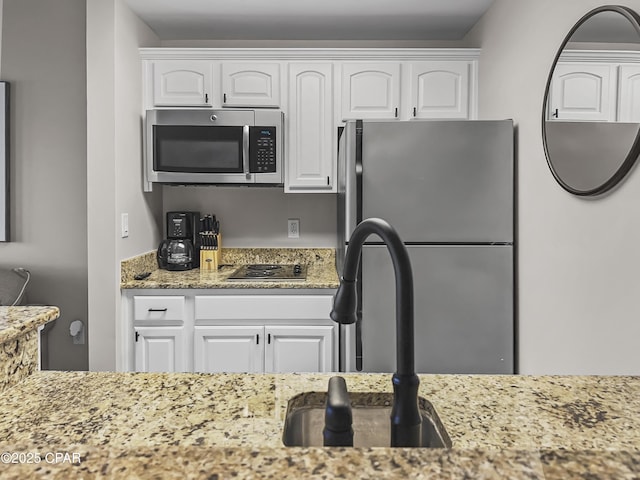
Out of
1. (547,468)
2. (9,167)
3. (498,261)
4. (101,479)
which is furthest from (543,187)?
(9,167)

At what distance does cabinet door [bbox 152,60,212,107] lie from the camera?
9.65 ft

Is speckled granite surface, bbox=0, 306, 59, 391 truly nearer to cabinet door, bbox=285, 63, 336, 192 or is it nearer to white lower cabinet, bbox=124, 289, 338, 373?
white lower cabinet, bbox=124, 289, 338, 373

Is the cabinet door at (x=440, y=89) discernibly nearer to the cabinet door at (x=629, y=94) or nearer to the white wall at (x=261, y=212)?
the white wall at (x=261, y=212)

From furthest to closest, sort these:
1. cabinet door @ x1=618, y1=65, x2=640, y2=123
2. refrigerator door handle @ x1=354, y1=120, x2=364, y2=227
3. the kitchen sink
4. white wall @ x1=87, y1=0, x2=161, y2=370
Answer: white wall @ x1=87, y1=0, x2=161, y2=370, refrigerator door handle @ x1=354, y1=120, x2=364, y2=227, cabinet door @ x1=618, y1=65, x2=640, y2=123, the kitchen sink

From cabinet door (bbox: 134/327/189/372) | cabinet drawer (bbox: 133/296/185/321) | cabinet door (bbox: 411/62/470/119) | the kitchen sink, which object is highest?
cabinet door (bbox: 411/62/470/119)

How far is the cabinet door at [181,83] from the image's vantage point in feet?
9.65

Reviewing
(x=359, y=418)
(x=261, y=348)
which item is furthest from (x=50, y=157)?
(x=359, y=418)

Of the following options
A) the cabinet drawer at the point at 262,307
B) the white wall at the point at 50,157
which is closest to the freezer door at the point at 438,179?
the cabinet drawer at the point at 262,307

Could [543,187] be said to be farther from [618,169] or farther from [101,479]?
[101,479]

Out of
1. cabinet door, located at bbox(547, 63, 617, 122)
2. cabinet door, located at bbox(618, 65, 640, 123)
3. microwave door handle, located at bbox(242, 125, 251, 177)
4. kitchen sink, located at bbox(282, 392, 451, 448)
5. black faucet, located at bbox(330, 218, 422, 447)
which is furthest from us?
microwave door handle, located at bbox(242, 125, 251, 177)

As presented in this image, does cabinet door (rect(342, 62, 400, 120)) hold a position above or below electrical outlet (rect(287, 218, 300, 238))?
above

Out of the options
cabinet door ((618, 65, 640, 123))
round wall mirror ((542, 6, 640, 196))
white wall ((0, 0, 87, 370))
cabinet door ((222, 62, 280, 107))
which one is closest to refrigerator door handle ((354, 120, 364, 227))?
round wall mirror ((542, 6, 640, 196))

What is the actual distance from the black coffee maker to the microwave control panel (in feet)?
1.99

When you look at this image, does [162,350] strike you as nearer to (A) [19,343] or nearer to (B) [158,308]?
(B) [158,308]
